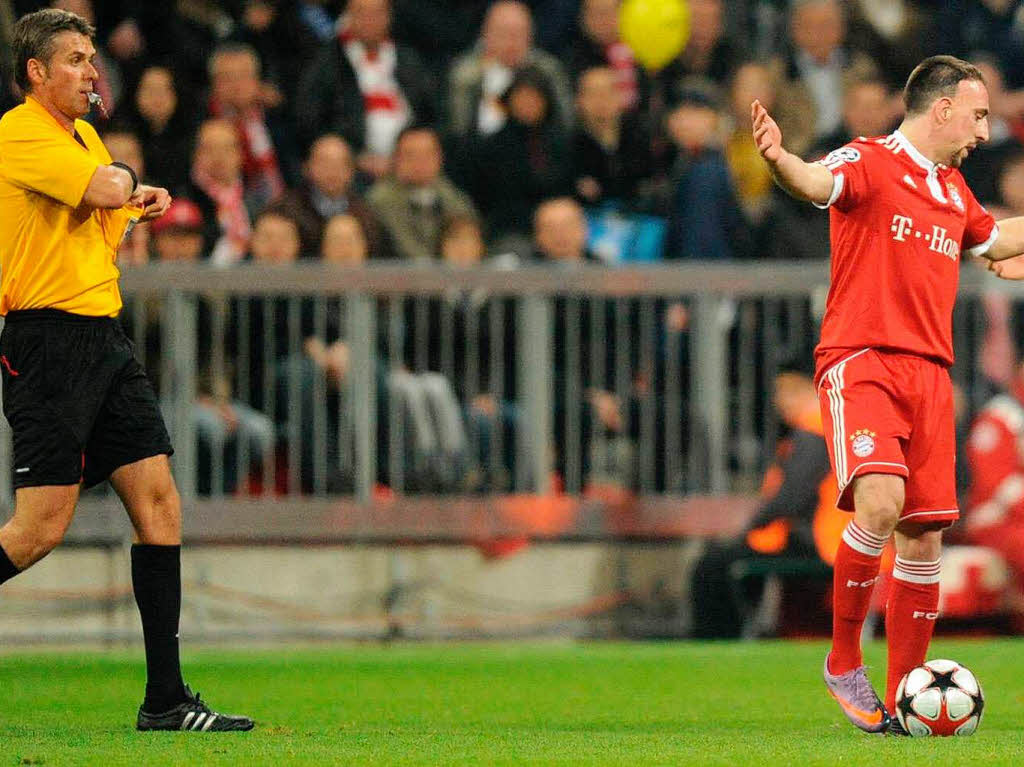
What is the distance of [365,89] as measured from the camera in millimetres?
14586

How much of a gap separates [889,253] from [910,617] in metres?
1.33

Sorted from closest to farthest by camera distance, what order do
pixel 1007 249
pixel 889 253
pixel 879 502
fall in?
pixel 879 502 < pixel 889 253 < pixel 1007 249

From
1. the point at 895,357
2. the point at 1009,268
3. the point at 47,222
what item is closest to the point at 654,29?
the point at 1009,268

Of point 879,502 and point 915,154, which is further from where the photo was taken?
point 915,154

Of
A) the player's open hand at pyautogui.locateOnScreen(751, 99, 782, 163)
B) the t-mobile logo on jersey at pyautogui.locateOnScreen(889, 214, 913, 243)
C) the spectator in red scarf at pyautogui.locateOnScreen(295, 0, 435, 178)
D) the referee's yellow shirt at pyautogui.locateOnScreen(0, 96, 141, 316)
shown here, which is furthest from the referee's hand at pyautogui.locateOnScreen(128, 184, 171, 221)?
the spectator in red scarf at pyautogui.locateOnScreen(295, 0, 435, 178)

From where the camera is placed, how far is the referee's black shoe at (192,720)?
23.0 ft

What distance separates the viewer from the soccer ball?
6.96 metres

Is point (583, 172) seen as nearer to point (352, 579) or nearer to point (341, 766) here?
point (352, 579)

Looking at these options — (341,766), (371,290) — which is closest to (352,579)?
(371,290)

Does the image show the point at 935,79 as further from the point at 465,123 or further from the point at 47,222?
the point at 465,123

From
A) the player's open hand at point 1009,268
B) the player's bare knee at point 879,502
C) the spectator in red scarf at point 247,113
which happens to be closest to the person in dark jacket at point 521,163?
the spectator in red scarf at point 247,113

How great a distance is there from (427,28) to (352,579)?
482 cm

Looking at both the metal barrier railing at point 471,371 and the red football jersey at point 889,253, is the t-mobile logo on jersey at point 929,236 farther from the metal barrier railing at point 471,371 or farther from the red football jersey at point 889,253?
the metal barrier railing at point 471,371

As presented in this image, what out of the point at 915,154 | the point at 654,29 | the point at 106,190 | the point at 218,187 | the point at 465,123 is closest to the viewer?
the point at 106,190
